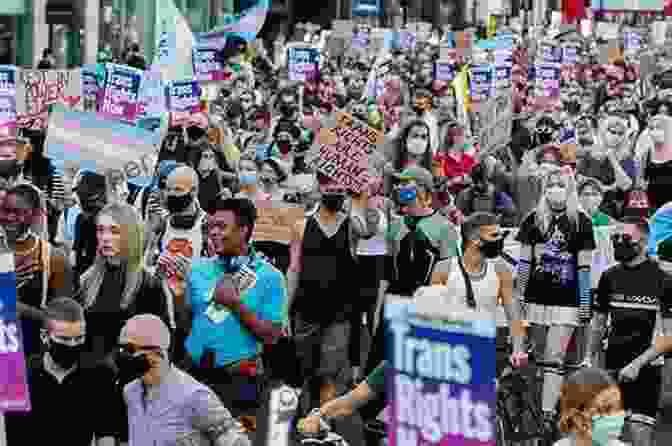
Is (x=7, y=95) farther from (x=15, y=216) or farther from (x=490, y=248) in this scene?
(x=15, y=216)

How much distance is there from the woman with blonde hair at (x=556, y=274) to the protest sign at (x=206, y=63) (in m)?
12.4

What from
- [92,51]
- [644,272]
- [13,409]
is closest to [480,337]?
[13,409]

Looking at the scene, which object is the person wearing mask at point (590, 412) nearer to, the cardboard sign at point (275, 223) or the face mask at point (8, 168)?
the cardboard sign at point (275, 223)

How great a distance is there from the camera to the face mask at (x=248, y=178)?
14117mm

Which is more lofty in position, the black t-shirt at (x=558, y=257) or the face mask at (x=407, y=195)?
the face mask at (x=407, y=195)

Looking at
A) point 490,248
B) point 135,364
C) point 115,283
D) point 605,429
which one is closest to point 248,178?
point 490,248

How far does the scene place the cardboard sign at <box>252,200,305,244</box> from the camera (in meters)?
12.6

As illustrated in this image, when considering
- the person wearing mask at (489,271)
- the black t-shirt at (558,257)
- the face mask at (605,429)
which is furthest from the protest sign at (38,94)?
the face mask at (605,429)

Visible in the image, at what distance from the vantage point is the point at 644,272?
10.7 metres

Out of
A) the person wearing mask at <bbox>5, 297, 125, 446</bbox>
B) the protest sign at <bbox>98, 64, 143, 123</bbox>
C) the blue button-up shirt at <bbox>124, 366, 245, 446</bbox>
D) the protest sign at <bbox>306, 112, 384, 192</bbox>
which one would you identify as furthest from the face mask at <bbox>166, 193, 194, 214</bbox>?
the protest sign at <bbox>98, 64, 143, 123</bbox>

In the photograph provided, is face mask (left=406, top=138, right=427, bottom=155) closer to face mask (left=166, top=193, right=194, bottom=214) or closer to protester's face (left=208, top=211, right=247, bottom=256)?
face mask (left=166, top=193, right=194, bottom=214)

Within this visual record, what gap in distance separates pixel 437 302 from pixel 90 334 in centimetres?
333

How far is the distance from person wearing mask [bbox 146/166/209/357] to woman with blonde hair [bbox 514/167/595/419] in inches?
71.2

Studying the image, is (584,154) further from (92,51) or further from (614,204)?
(92,51)
